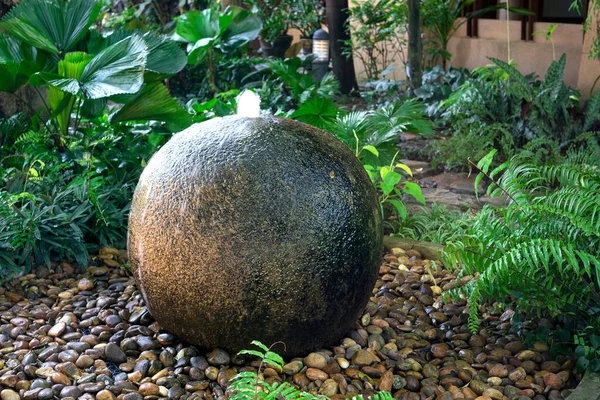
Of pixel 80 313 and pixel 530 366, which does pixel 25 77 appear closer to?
pixel 80 313

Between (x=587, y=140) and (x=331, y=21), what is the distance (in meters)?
6.00

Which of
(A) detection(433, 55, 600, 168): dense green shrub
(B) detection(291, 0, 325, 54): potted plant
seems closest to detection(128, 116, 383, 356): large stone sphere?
(A) detection(433, 55, 600, 168): dense green shrub

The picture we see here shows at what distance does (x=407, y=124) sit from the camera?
567 centimetres

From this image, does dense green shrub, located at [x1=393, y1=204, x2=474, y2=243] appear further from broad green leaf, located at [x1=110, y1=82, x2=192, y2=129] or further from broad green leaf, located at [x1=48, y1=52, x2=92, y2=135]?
broad green leaf, located at [x1=48, y1=52, x2=92, y2=135]

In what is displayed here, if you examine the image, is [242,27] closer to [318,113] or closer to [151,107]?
[318,113]

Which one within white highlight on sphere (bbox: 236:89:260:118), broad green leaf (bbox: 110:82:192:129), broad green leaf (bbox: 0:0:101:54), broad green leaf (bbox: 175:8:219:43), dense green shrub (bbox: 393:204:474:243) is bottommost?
dense green shrub (bbox: 393:204:474:243)

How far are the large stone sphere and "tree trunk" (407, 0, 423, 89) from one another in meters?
5.63

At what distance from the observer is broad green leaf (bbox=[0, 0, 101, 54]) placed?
17.0ft

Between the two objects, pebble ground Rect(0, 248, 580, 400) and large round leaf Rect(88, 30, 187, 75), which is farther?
large round leaf Rect(88, 30, 187, 75)

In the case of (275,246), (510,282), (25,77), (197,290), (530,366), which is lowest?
(530,366)

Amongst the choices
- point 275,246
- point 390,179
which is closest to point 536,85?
point 390,179

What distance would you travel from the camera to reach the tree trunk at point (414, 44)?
8348mm

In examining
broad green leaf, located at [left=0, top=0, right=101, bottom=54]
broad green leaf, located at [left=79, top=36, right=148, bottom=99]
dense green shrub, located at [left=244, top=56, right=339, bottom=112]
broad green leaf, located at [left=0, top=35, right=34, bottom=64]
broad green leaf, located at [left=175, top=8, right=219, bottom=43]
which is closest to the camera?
broad green leaf, located at [left=79, top=36, right=148, bottom=99]

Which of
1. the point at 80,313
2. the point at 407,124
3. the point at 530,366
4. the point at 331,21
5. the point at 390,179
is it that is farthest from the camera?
the point at 331,21
